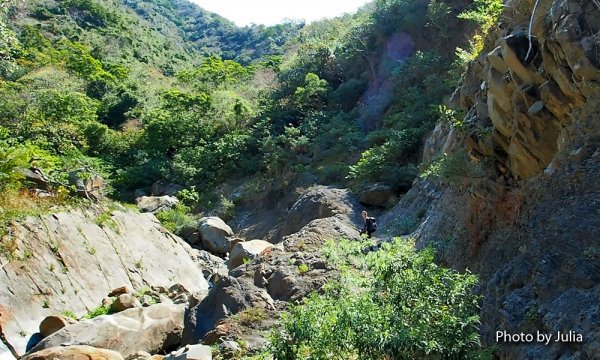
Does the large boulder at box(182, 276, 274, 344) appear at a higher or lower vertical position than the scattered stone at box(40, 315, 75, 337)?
higher

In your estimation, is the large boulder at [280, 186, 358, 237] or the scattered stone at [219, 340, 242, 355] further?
the large boulder at [280, 186, 358, 237]

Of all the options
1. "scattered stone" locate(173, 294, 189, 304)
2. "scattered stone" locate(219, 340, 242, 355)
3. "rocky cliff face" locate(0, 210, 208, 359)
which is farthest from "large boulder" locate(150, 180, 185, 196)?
"scattered stone" locate(219, 340, 242, 355)

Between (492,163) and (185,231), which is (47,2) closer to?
(185,231)

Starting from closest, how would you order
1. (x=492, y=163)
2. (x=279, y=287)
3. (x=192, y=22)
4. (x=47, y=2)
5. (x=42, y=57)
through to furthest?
(x=492, y=163), (x=279, y=287), (x=42, y=57), (x=47, y=2), (x=192, y=22)

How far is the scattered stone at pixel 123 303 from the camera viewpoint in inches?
413

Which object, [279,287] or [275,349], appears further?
[279,287]

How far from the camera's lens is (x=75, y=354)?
7.92m

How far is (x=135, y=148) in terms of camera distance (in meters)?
28.7

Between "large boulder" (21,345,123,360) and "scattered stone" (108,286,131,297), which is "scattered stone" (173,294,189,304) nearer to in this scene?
"scattered stone" (108,286,131,297)

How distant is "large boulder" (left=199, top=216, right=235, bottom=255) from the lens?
730 inches

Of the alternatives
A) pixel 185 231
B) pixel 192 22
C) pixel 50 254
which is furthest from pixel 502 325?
pixel 192 22

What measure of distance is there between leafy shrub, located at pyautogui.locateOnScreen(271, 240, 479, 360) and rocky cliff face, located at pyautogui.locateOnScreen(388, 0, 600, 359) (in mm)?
797

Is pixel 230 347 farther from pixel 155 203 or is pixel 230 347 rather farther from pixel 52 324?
pixel 155 203

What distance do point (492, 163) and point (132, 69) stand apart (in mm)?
37132
